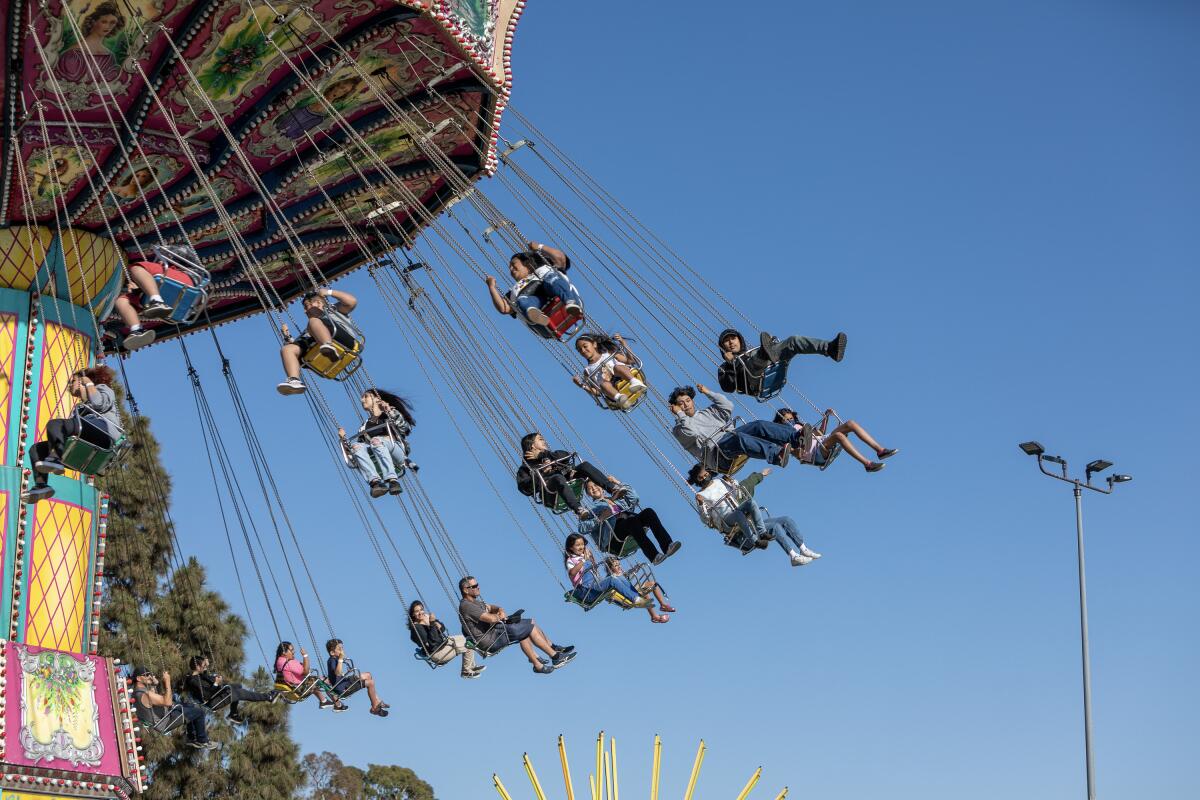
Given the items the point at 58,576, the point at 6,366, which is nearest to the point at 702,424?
the point at 58,576

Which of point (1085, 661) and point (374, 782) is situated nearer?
point (1085, 661)

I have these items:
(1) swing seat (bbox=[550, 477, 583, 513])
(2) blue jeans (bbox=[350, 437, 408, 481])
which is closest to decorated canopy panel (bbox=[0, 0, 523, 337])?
(2) blue jeans (bbox=[350, 437, 408, 481])

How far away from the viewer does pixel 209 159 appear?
59.5 feet

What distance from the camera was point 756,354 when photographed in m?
15.6

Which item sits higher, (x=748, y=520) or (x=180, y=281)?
(x=180, y=281)

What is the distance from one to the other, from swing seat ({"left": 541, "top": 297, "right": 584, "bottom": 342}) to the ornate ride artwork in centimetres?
625

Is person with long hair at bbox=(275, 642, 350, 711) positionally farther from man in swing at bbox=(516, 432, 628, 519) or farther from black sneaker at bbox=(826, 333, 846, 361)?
black sneaker at bbox=(826, 333, 846, 361)

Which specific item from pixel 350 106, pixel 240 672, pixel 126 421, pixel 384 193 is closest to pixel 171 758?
pixel 240 672

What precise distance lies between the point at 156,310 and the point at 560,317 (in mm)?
4237

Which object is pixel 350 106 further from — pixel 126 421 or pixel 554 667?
pixel 126 421

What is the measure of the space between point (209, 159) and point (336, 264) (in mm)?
3746

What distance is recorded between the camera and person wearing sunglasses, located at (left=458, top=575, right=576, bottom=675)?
16812 millimetres

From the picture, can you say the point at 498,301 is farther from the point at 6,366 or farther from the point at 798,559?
the point at 6,366

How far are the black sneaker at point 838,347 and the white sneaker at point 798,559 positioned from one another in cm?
205
